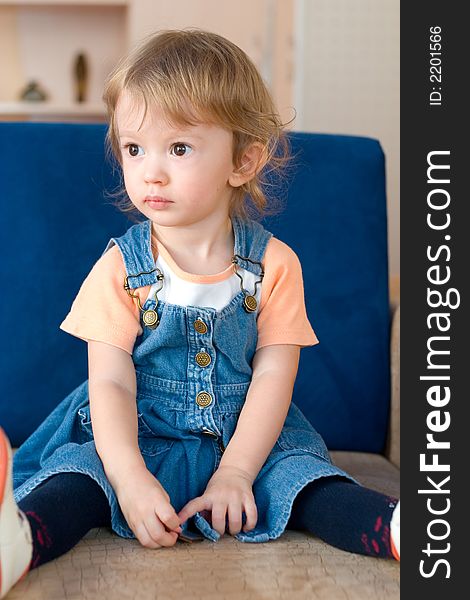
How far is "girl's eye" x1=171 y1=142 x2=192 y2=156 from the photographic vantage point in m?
Result: 1.13

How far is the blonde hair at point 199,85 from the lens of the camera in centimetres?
112

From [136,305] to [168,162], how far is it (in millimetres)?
182

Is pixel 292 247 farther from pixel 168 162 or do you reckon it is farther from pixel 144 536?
pixel 144 536

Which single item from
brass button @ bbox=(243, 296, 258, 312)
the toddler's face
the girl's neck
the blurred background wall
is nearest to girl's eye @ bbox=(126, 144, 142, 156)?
the toddler's face

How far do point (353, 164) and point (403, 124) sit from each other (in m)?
0.77

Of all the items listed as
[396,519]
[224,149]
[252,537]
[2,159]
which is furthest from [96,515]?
[2,159]

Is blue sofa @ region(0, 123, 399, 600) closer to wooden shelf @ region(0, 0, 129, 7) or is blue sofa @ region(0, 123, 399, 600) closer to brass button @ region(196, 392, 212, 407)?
brass button @ region(196, 392, 212, 407)

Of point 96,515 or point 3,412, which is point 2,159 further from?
point 96,515

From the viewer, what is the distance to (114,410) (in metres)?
1.12

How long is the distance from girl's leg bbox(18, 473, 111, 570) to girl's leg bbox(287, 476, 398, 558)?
0.22m

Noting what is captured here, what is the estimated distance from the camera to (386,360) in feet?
5.35

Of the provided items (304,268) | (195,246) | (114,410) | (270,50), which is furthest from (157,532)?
(270,50)

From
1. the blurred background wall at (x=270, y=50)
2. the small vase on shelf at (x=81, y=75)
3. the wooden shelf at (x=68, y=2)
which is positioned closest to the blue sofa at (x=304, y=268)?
the blurred background wall at (x=270, y=50)

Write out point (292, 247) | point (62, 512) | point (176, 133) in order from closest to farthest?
point (62, 512), point (176, 133), point (292, 247)
